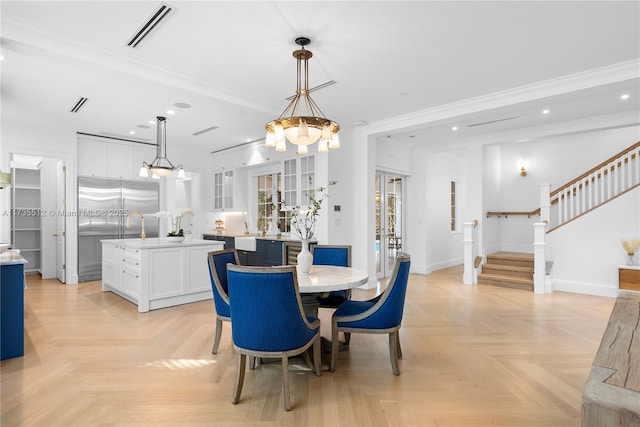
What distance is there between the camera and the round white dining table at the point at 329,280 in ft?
8.56

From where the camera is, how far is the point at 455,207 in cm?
876

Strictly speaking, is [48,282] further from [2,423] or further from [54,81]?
[2,423]

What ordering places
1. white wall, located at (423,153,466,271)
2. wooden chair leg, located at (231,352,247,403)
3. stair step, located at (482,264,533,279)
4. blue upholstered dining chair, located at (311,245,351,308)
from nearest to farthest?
wooden chair leg, located at (231,352,247,403)
blue upholstered dining chair, located at (311,245,351,308)
stair step, located at (482,264,533,279)
white wall, located at (423,153,466,271)

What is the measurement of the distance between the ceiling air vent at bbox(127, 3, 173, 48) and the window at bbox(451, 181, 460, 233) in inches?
293

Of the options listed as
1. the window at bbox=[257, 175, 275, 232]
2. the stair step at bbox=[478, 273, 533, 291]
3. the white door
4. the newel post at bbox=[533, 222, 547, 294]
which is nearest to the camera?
the newel post at bbox=[533, 222, 547, 294]

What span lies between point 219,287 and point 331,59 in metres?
2.45

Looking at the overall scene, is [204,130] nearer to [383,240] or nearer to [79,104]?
[79,104]

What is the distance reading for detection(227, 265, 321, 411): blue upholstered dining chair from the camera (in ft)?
7.31

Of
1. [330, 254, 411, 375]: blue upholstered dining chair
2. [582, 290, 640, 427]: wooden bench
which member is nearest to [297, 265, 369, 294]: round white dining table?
[330, 254, 411, 375]: blue upholstered dining chair

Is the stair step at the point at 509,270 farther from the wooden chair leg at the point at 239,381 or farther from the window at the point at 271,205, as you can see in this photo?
the wooden chair leg at the point at 239,381

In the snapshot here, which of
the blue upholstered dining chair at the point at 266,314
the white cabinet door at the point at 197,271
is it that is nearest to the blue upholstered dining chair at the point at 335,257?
the blue upholstered dining chair at the point at 266,314

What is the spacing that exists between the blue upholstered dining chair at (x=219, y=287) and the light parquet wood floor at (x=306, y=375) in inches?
10.0

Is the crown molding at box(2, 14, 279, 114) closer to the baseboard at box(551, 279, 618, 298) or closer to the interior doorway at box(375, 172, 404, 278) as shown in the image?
the interior doorway at box(375, 172, 404, 278)

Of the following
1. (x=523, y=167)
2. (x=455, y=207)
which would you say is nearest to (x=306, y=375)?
(x=455, y=207)
